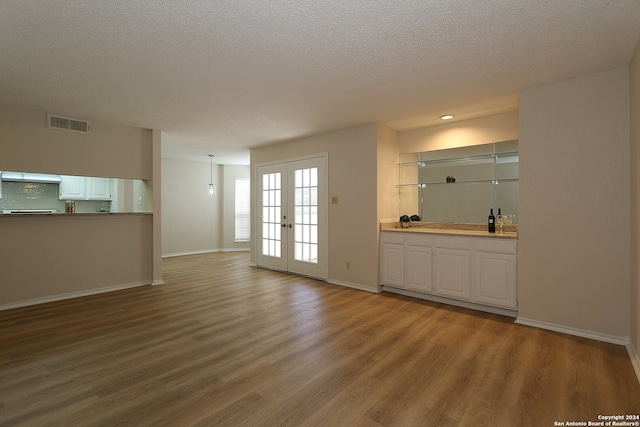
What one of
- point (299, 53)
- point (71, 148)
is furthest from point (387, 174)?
point (71, 148)

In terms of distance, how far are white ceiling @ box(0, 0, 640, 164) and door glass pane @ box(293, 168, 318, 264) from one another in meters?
1.63

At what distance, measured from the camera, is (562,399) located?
6.61 ft

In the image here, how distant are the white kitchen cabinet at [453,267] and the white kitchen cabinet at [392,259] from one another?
1.71ft

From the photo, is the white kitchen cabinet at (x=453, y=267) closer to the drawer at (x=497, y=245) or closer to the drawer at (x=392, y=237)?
the drawer at (x=497, y=245)

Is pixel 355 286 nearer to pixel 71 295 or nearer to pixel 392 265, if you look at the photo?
pixel 392 265

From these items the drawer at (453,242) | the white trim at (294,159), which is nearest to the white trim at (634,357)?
the drawer at (453,242)

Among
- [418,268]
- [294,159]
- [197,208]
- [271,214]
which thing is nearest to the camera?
[418,268]

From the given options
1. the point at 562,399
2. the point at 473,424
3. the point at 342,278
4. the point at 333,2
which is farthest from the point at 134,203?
the point at 562,399

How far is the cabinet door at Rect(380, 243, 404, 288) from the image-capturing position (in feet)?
14.6

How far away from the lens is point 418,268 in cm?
426

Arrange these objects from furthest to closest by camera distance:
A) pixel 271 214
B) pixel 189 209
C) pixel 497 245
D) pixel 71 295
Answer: pixel 189 209, pixel 271 214, pixel 71 295, pixel 497 245

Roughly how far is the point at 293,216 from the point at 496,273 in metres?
3.44

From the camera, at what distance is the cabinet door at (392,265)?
4.45 metres

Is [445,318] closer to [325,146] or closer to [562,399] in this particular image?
[562,399]
